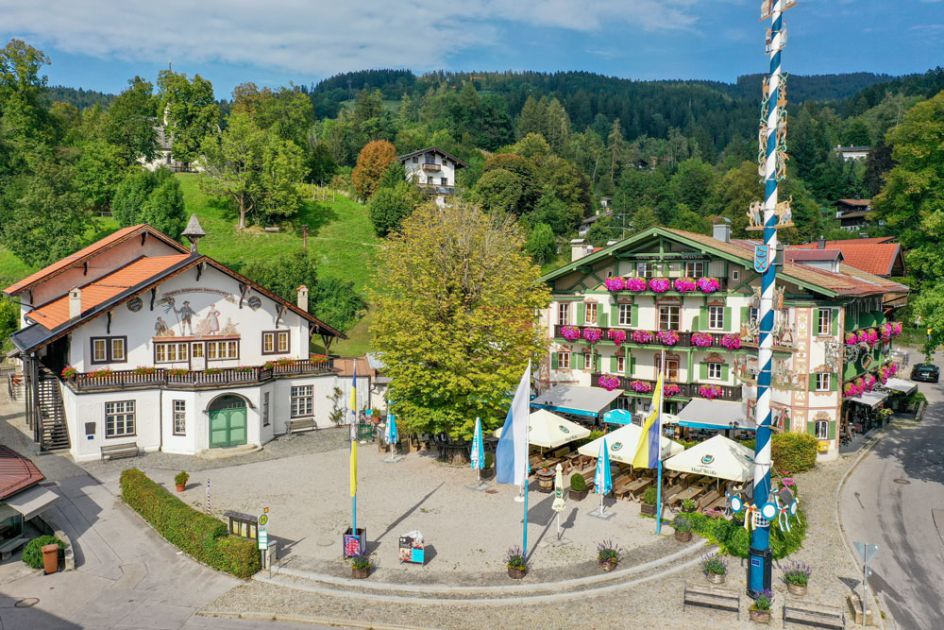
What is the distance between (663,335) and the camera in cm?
3344

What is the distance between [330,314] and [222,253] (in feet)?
59.0

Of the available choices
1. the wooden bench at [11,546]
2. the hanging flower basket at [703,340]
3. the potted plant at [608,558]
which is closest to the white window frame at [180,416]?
the wooden bench at [11,546]

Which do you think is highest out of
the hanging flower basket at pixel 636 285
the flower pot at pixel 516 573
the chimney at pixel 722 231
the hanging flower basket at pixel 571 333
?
the chimney at pixel 722 231

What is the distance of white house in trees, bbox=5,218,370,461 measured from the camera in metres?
31.0

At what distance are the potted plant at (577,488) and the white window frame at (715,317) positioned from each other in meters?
12.2

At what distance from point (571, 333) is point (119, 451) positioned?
2275cm

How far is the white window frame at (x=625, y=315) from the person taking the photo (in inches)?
1409

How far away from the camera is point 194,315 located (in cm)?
3412

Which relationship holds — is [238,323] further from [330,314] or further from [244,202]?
[244,202]

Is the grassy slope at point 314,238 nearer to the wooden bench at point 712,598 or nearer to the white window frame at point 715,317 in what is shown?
the white window frame at point 715,317

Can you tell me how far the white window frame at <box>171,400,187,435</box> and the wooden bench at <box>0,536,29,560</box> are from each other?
1109 centimetres

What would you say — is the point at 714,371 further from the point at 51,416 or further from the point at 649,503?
the point at 51,416

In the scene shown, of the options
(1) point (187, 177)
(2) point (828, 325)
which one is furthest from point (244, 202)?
(2) point (828, 325)

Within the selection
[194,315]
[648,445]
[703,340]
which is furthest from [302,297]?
[648,445]
